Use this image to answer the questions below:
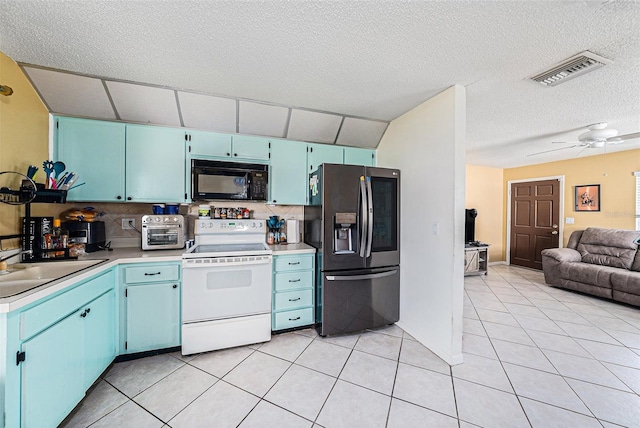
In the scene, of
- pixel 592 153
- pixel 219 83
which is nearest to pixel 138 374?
pixel 219 83

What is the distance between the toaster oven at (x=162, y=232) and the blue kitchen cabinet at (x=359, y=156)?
2.06 metres

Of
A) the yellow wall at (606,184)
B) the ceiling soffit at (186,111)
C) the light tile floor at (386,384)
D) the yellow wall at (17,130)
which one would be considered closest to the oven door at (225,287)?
the light tile floor at (386,384)

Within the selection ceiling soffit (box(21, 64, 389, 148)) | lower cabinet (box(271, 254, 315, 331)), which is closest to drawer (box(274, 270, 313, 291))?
lower cabinet (box(271, 254, 315, 331))

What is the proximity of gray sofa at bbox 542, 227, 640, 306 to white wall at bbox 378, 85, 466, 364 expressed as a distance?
3161 mm

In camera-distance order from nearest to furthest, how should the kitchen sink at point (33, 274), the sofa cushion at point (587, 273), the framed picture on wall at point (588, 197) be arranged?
the kitchen sink at point (33, 274) → the sofa cushion at point (587, 273) → the framed picture on wall at point (588, 197)

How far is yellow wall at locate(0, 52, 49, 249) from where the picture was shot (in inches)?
67.2

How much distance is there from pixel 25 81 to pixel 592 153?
7671mm

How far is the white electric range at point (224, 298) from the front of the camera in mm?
2107

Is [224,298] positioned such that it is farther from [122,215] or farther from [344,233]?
[122,215]

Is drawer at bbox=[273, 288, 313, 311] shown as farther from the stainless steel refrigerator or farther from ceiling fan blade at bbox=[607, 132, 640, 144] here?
ceiling fan blade at bbox=[607, 132, 640, 144]

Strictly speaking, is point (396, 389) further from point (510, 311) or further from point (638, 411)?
point (510, 311)

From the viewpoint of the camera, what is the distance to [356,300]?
98.3 inches

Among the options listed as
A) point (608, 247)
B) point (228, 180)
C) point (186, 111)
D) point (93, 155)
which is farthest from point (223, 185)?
point (608, 247)

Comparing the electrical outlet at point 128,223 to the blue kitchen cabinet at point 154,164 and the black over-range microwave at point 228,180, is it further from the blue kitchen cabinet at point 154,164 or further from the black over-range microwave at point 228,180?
the black over-range microwave at point 228,180
